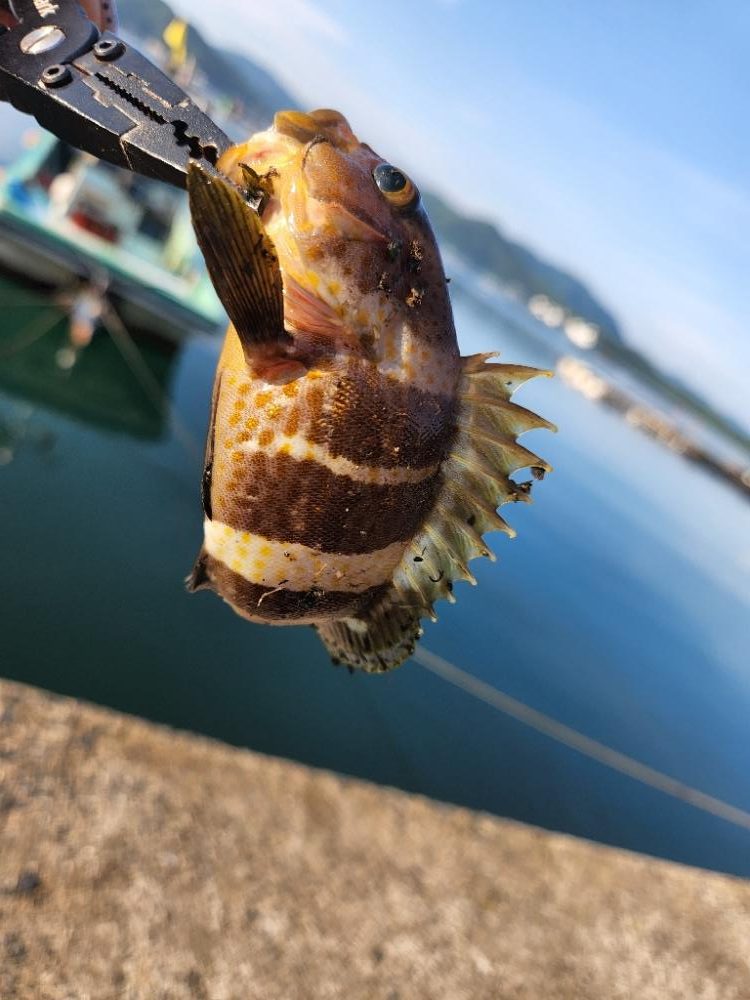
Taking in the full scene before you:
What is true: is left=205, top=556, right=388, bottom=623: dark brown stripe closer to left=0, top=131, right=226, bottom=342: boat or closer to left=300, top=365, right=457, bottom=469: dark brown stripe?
left=300, top=365, right=457, bottom=469: dark brown stripe

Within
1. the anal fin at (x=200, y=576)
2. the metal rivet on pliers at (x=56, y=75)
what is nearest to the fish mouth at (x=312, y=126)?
the metal rivet on pliers at (x=56, y=75)

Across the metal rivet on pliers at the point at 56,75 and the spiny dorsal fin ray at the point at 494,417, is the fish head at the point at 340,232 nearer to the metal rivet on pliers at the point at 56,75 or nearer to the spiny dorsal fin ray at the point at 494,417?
the spiny dorsal fin ray at the point at 494,417

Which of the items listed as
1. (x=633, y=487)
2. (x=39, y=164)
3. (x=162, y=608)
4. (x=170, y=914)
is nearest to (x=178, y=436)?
(x=162, y=608)

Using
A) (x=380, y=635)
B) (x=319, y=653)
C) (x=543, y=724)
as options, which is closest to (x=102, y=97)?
(x=380, y=635)

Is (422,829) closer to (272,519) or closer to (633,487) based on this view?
(272,519)

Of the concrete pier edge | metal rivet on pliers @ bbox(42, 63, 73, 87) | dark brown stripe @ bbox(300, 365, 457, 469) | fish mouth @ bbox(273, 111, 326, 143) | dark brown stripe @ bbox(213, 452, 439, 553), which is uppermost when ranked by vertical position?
fish mouth @ bbox(273, 111, 326, 143)

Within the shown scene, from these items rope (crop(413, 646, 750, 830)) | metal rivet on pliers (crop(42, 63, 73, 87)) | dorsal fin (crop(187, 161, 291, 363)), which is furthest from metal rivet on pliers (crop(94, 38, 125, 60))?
rope (crop(413, 646, 750, 830))
